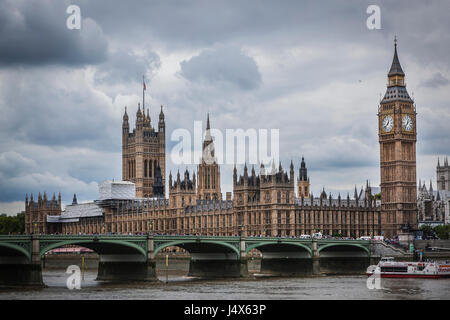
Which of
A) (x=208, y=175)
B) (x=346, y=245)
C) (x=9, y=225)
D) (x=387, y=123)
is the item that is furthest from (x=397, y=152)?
(x=9, y=225)

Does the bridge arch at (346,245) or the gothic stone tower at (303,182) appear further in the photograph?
the gothic stone tower at (303,182)

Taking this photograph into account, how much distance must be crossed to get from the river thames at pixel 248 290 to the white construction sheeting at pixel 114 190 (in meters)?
94.6

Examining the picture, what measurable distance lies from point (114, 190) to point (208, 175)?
19.7 meters

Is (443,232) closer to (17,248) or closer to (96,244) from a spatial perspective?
(96,244)

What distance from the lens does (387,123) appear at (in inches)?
5605

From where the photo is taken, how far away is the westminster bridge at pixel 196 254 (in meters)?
82.9

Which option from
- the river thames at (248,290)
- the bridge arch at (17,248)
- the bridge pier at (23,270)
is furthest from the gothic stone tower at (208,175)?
the bridge arch at (17,248)

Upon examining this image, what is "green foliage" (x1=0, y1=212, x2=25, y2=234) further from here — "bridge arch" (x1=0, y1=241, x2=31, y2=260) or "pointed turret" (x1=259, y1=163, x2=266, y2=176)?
"bridge arch" (x1=0, y1=241, x2=31, y2=260)

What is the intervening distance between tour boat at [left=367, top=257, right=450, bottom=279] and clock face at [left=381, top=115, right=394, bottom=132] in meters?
44.4

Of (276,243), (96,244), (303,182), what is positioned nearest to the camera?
(96,244)

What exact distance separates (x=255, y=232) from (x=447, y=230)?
Result: 29204 millimetres

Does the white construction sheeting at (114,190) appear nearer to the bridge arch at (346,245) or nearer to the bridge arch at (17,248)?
the bridge arch at (346,245)
